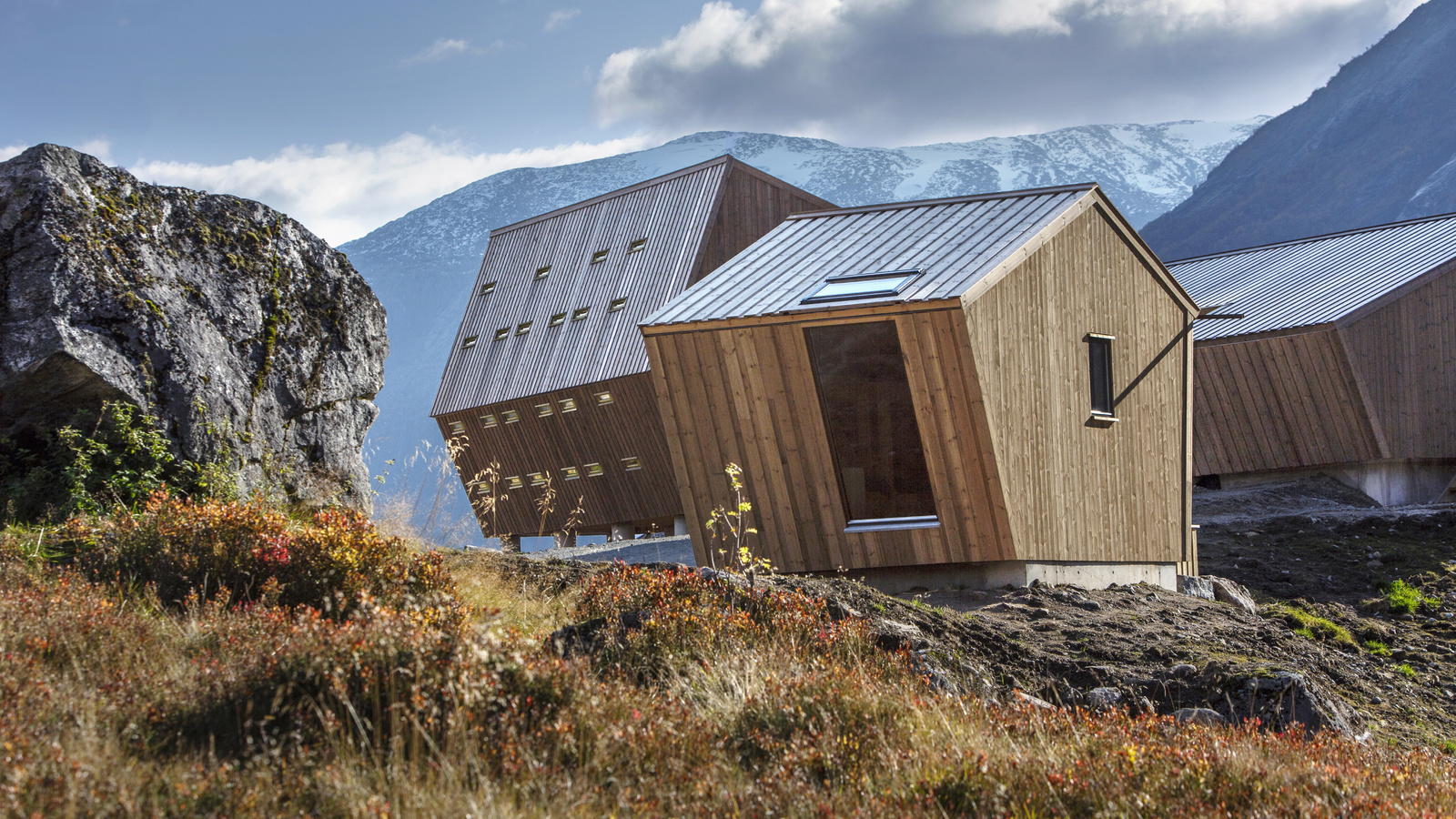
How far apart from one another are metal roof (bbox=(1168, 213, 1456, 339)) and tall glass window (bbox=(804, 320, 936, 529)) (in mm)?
14105

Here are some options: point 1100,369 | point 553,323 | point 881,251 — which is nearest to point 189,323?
point 881,251

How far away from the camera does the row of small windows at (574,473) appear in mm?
18750

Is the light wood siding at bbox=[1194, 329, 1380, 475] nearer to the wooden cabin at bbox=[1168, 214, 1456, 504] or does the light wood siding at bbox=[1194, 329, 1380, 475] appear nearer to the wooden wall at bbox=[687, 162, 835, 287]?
the wooden cabin at bbox=[1168, 214, 1456, 504]

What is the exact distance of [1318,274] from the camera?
950 inches

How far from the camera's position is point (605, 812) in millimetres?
3881

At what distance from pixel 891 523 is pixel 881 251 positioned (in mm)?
2914

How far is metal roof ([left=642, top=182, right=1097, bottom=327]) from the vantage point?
35.3ft

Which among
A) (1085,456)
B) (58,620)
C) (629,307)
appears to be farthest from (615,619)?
(629,307)

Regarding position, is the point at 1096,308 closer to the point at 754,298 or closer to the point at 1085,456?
the point at 1085,456

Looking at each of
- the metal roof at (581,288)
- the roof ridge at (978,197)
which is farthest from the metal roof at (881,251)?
the metal roof at (581,288)

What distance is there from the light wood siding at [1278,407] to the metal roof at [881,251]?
11.6m

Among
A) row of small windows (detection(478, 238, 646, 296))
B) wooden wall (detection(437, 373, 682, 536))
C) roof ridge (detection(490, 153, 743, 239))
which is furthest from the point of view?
row of small windows (detection(478, 238, 646, 296))

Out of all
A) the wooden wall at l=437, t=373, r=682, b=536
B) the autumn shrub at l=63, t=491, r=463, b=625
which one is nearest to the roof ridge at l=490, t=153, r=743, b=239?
the wooden wall at l=437, t=373, r=682, b=536

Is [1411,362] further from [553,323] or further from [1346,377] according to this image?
[553,323]
